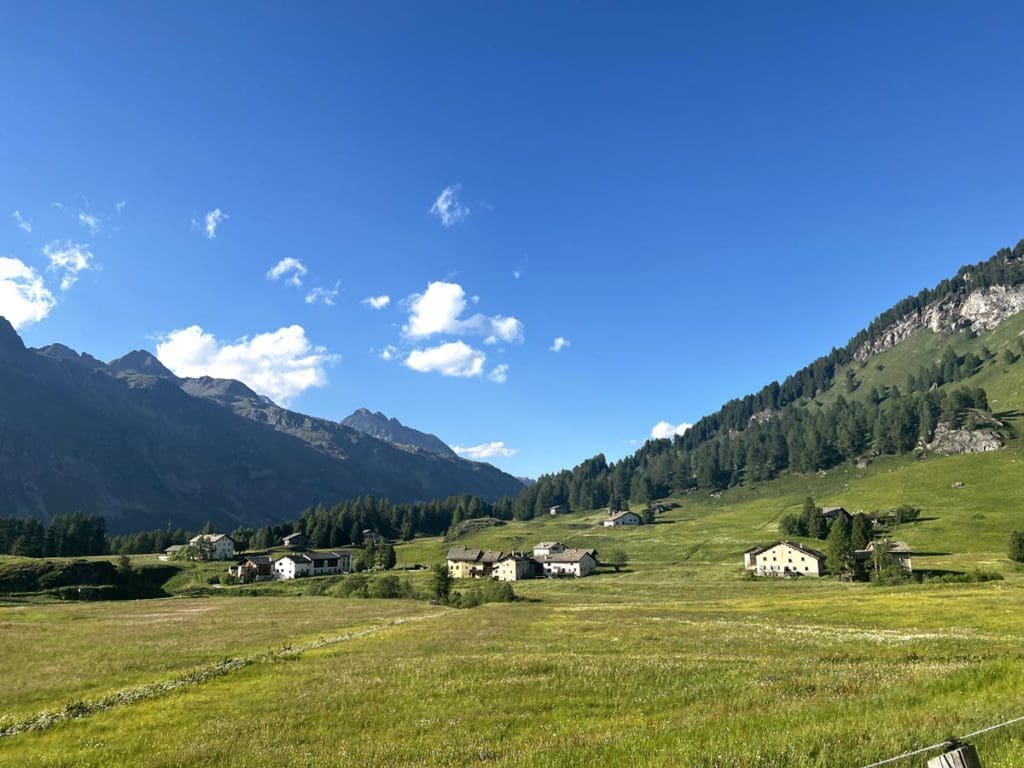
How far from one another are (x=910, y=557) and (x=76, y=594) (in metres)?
160

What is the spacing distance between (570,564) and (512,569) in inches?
578

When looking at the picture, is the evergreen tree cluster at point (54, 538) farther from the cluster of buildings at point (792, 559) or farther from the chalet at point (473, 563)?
the cluster of buildings at point (792, 559)

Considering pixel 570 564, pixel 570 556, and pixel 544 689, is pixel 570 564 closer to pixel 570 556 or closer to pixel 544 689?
pixel 570 556

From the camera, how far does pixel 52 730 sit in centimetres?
2453

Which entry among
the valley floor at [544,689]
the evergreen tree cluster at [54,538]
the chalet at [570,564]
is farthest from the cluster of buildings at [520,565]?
the evergreen tree cluster at [54,538]

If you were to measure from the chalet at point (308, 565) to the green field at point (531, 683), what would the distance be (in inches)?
3149

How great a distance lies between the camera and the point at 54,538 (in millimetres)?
170000

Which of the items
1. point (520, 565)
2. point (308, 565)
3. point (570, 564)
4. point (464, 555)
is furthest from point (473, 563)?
point (308, 565)

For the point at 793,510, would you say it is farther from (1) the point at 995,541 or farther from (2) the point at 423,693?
(2) the point at 423,693

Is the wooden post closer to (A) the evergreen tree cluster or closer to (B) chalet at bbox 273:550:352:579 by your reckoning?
(B) chalet at bbox 273:550:352:579

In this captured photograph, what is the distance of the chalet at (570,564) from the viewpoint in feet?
470

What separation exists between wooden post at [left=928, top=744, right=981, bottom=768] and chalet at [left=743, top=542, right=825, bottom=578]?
397 feet

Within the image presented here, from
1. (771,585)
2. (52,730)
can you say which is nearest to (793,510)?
(771,585)

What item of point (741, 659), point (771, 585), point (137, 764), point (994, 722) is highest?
point (994, 722)
